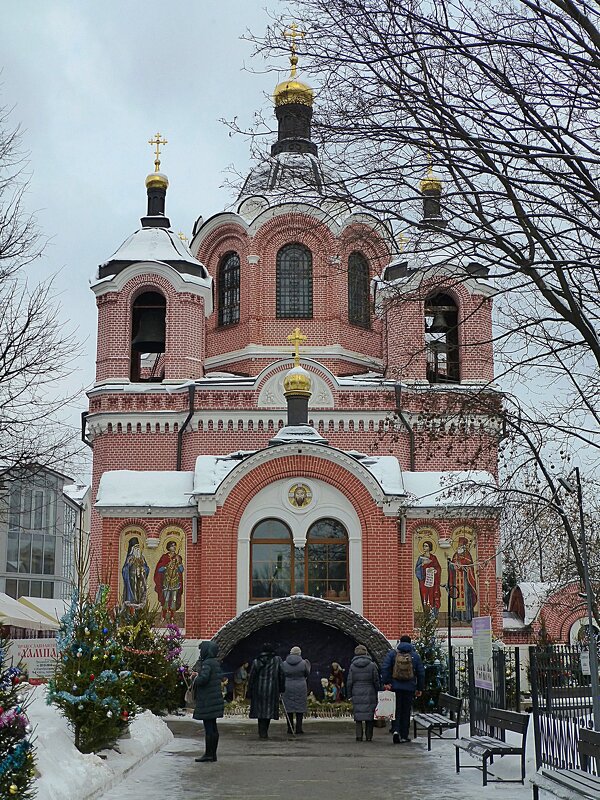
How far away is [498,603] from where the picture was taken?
826 inches

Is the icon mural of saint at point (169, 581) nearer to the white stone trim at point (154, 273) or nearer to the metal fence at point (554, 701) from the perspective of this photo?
the white stone trim at point (154, 273)

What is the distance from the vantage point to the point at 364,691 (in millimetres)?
13523

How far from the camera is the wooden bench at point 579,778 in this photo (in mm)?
7157

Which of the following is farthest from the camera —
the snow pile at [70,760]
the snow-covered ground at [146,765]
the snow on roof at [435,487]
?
the snow on roof at [435,487]

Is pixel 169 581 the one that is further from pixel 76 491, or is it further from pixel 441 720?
pixel 76 491

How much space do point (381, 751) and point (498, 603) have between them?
29.7 feet

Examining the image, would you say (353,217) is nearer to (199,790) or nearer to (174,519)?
(174,519)

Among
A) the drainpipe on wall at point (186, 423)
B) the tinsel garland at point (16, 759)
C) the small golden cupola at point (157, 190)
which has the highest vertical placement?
the small golden cupola at point (157, 190)

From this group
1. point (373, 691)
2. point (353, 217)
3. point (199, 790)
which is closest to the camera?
point (199, 790)

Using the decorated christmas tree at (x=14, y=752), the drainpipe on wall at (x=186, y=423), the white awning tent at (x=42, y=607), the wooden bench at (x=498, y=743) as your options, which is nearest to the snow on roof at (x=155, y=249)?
the drainpipe on wall at (x=186, y=423)

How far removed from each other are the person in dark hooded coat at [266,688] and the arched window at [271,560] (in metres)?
6.11

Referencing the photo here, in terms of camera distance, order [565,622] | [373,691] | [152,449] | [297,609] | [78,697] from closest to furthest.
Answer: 1. [78,697]
2. [373,691]
3. [297,609]
4. [152,449]
5. [565,622]

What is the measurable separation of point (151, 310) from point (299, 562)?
26.8 ft

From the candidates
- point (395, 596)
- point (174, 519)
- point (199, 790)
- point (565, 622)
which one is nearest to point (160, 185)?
point (174, 519)
